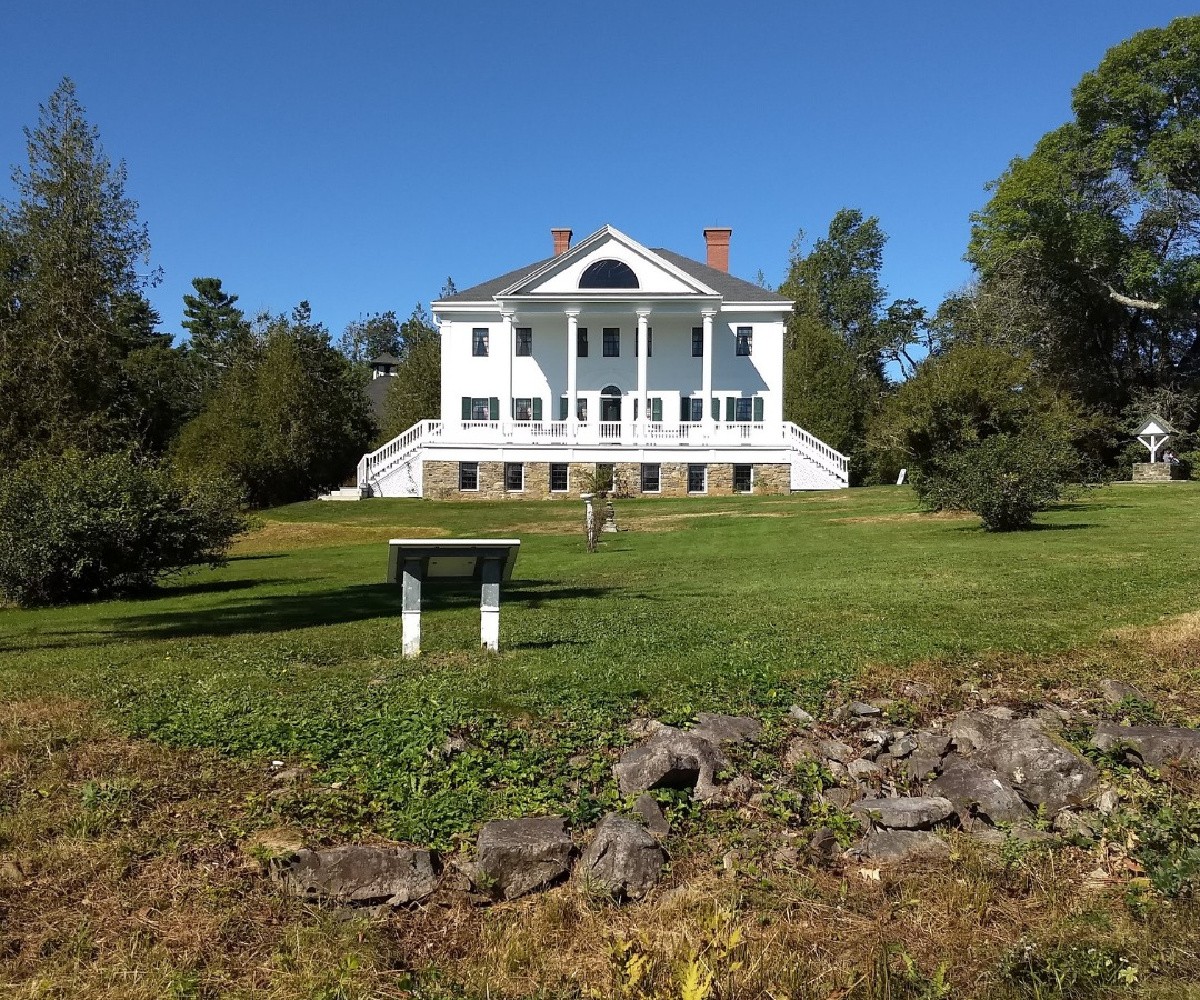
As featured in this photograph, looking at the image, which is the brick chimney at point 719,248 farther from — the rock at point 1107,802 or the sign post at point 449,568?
the rock at point 1107,802

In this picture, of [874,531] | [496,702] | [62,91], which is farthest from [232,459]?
[496,702]

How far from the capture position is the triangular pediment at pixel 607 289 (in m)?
40.4

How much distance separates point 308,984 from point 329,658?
5000 millimetres

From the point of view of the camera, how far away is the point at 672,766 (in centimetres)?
544

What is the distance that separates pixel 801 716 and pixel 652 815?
5.81ft

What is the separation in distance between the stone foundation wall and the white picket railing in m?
0.94

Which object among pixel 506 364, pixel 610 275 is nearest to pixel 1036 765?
pixel 610 275

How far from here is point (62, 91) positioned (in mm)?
23062

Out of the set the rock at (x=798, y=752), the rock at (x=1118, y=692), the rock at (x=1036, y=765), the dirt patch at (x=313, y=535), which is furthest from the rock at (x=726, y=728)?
the dirt patch at (x=313, y=535)

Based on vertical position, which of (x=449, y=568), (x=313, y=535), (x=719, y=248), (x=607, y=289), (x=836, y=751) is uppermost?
(x=719, y=248)

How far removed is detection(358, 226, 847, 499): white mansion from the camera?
130ft

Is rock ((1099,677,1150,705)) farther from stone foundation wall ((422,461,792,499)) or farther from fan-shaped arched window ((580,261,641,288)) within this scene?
fan-shaped arched window ((580,261,641,288))

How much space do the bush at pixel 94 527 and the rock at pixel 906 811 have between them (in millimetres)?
13107

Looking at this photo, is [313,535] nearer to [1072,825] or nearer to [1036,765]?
[1036,765]
